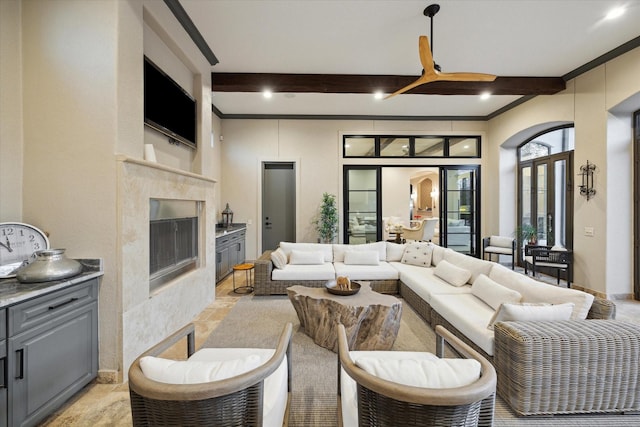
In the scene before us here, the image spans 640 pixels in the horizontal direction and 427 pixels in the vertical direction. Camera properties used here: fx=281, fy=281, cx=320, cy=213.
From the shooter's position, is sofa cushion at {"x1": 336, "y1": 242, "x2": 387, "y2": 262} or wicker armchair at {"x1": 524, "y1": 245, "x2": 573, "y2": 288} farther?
sofa cushion at {"x1": 336, "y1": 242, "x2": 387, "y2": 262}

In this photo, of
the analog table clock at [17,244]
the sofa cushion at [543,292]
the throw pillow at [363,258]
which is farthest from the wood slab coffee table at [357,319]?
the analog table clock at [17,244]

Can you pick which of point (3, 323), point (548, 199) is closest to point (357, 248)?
point (3, 323)

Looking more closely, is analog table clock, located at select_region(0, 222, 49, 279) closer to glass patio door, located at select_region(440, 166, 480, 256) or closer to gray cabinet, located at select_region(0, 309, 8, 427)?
gray cabinet, located at select_region(0, 309, 8, 427)

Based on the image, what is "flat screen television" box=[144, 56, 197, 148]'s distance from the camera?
2.70 metres

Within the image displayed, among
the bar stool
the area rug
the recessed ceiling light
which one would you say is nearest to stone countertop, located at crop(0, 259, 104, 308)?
the area rug

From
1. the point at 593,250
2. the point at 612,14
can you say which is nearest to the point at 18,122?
the point at 612,14

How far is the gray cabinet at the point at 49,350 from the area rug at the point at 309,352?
1002 mm

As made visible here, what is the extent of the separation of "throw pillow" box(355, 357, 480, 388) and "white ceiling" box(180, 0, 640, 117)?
3338 millimetres

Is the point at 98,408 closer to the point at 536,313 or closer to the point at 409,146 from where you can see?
the point at 536,313

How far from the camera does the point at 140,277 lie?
7.79 feet

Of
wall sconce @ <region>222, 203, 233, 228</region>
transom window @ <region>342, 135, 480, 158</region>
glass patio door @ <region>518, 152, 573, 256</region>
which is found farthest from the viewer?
transom window @ <region>342, 135, 480, 158</region>

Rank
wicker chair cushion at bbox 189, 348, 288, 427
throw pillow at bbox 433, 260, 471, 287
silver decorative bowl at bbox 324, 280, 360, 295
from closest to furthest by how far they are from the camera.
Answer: wicker chair cushion at bbox 189, 348, 288, 427, silver decorative bowl at bbox 324, 280, 360, 295, throw pillow at bbox 433, 260, 471, 287

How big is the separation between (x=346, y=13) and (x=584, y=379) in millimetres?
3766

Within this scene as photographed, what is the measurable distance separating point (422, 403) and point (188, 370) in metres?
0.84
